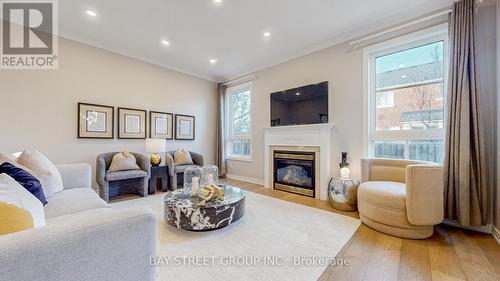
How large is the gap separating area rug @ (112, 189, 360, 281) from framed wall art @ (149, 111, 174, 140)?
2.23 metres

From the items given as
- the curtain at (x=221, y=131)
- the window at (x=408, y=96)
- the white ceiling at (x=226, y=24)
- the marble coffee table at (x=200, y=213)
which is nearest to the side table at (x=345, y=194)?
the window at (x=408, y=96)

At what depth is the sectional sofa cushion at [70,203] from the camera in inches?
58.8

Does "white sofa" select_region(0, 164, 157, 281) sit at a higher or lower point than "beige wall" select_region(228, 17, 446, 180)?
lower

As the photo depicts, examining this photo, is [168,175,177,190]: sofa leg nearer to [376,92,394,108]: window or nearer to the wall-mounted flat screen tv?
the wall-mounted flat screen tv

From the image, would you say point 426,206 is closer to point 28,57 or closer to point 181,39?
point 181,39

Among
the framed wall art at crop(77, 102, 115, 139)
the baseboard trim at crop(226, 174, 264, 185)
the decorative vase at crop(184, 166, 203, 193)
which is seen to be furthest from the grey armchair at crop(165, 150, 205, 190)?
the baseboard trim at crop(226, 174, 264, 185)

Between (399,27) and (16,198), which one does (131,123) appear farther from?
(399,27)

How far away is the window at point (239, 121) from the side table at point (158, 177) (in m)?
1.83

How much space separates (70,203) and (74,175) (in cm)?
79

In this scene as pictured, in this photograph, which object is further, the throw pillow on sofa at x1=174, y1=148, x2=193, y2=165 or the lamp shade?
the throw pillow on sofa at x1=174, y1=148, x2=193, y2=165

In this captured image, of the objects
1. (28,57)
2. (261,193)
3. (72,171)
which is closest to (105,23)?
(28,57)

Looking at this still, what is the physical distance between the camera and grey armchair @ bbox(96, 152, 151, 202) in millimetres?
3026

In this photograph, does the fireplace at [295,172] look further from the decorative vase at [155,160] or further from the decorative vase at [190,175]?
the decorative vase at [155,160]

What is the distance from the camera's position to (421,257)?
1.64 m
